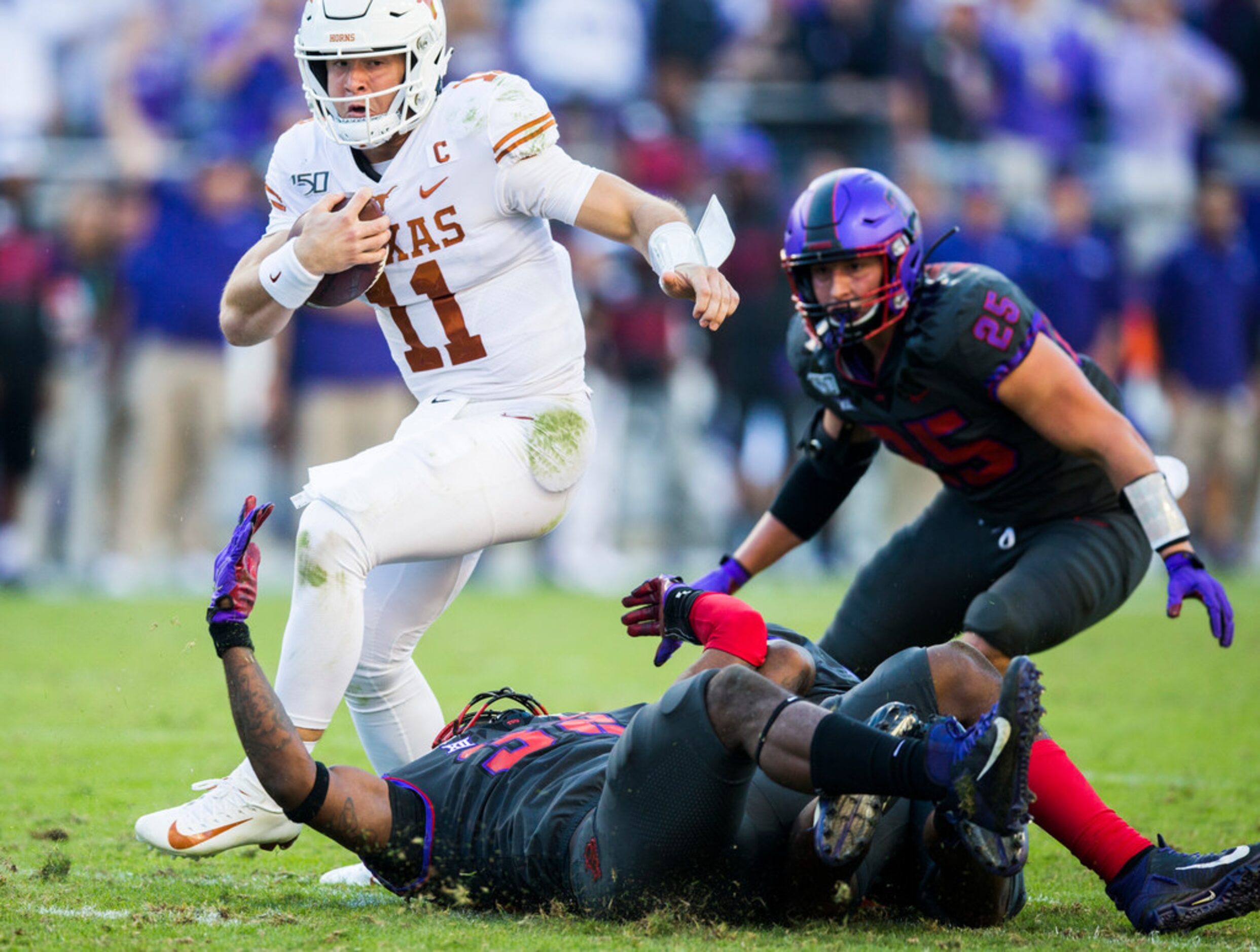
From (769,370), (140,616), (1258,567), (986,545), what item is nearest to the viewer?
(986,545)

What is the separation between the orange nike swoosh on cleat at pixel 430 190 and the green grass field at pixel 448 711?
4.48 feet

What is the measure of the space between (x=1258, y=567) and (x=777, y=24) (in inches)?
206

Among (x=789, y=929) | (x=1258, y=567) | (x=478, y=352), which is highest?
(x=478, y=352)

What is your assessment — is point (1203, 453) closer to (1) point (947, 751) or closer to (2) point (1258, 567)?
(2) point (1258, 567)

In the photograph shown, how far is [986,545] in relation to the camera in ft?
15.6

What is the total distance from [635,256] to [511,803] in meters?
7.46

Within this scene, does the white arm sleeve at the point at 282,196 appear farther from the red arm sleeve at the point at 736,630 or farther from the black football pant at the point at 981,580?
the black football pant at the point at 981,580

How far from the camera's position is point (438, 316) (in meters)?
4.15

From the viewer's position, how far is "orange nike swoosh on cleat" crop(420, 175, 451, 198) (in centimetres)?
404

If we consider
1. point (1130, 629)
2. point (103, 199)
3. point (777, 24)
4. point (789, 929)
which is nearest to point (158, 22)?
point (103, 199)

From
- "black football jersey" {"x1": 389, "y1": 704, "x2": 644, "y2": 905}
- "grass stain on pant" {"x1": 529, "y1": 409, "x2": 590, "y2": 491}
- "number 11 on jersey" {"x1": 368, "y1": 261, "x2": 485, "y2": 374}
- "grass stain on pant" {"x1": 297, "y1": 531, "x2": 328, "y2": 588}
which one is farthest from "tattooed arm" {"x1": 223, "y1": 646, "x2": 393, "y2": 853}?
"number 11 on jersey" {"x1": 368, "y1": 261, "x2": 485, "y2": 374}

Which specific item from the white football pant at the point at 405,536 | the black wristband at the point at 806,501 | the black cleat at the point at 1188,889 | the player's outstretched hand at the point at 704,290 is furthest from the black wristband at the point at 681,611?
the black wristband at the point at 806,501

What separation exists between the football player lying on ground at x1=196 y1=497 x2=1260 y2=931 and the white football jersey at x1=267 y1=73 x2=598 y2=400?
82 cm

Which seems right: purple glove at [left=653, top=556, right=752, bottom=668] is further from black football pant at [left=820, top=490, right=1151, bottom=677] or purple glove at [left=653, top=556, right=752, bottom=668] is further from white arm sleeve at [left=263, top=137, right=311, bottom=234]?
white arm sleeve at [left=263, top=137, right=311, bottom=234]
